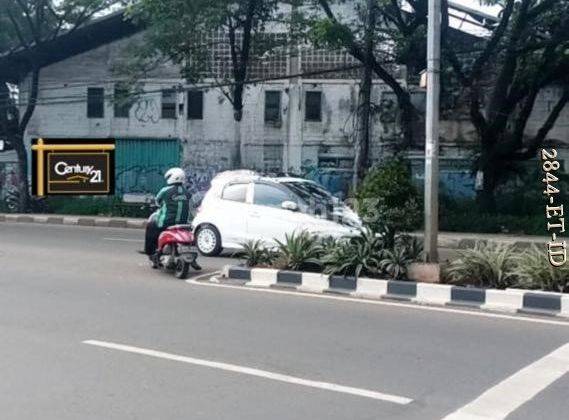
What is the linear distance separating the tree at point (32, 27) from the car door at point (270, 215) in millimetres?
13992

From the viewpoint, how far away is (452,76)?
22500 mm

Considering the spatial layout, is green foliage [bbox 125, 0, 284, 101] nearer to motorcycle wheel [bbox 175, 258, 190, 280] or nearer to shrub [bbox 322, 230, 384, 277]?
motorcycle wheel [bbox 175, 258, 190, 280]

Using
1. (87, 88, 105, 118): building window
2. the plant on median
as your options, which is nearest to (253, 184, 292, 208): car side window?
the plant on median

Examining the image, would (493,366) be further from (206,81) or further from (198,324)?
(206,81)

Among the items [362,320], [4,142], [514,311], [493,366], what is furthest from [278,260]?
[4,142]

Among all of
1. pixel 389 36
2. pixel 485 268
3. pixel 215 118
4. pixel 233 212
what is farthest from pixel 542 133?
pixel 485 268

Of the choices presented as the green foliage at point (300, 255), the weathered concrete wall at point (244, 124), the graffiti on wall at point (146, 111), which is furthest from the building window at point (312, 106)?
the green foliage at point (300, 255)

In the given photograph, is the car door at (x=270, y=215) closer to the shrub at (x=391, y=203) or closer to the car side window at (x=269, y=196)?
the car side window at (x=269, y=196)

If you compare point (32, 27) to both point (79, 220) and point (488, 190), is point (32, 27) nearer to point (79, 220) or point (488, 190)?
point (79, 220)

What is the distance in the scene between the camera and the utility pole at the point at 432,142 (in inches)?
368

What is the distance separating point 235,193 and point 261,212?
0.76 meters

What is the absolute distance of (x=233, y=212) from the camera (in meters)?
13.4

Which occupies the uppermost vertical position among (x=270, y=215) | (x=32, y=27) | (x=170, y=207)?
(x=32, y=27)

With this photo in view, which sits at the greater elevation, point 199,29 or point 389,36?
point 199,29
